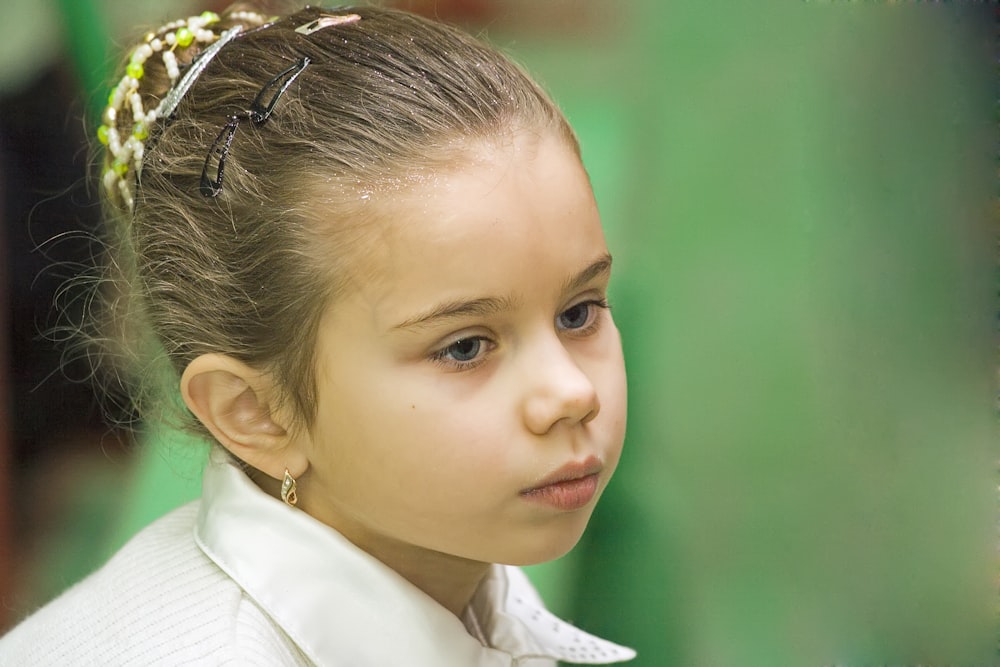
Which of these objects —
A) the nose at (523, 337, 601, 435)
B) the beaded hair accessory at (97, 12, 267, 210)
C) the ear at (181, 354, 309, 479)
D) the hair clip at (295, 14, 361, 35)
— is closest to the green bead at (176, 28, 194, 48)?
the beaded hair accessory at (97, 12, 267, 210)

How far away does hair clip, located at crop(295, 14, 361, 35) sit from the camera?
0.77 m

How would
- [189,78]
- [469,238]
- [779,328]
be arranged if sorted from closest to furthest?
[469,238] < [189,78] < [779,328]

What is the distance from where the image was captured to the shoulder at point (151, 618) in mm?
669

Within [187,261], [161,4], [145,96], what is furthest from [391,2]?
[187,261]

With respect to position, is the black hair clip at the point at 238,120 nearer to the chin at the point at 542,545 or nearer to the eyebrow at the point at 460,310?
the eyebrow at the point at 460,310

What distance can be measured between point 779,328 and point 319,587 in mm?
543

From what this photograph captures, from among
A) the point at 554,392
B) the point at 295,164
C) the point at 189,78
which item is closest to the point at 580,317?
the point at 554,392

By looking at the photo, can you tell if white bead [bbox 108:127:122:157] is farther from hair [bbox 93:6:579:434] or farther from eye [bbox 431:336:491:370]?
eye [bbox 431:336:491:370]

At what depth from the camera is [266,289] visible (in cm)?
69

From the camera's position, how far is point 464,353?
2.16 feet

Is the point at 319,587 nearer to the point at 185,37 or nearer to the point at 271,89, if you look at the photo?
the point at 271,89

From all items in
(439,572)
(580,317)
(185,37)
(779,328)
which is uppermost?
(185,37)

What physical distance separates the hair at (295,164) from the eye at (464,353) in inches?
3.0

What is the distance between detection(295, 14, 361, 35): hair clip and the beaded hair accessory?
0.06m
